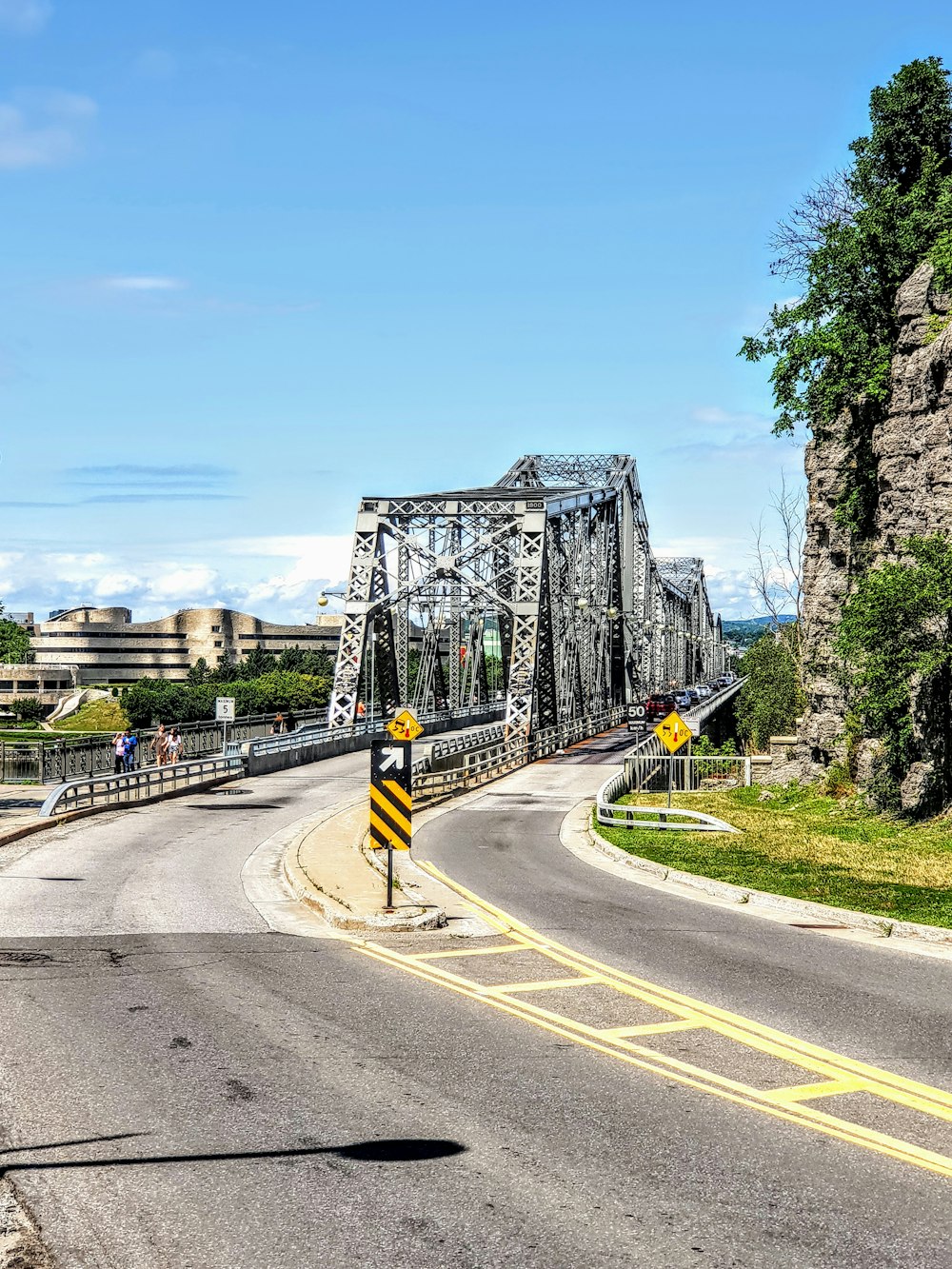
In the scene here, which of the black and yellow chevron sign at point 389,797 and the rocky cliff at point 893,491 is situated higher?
the rocky cliff at point 893,491

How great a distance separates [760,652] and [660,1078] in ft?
300

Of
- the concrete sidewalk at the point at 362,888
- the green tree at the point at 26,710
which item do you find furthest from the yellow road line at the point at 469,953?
the green tree at the point at 26,710

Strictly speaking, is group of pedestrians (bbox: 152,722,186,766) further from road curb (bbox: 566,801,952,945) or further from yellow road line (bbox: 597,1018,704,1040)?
yellow road line (bbox: 597,1018,704,1040)

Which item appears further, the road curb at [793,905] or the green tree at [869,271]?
the green tree at [869,271]

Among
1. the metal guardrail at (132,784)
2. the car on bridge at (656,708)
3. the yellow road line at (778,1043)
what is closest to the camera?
the yellow road line at (778,1043)

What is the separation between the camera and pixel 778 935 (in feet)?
50.3

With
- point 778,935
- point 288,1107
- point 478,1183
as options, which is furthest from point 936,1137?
point 778,935

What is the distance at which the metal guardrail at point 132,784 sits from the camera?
30.1m

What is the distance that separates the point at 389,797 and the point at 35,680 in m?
169

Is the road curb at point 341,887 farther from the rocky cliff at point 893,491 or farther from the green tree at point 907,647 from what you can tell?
the rocky cliff at point 893,491

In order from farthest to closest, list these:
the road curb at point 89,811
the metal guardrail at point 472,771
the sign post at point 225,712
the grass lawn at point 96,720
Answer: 1. the grass lawn at point 96,720
2. the sign post at point 225,712
3. the metal guardrail at point 472,771
4. the road curb at point 89,811

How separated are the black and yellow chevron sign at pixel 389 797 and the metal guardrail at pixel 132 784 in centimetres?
1479

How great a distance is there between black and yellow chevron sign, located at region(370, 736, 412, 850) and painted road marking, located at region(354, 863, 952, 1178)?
2.61m

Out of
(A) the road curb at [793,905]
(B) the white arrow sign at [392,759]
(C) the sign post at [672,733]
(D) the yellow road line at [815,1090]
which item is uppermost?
(B) the white arrow sign at [392,759]
